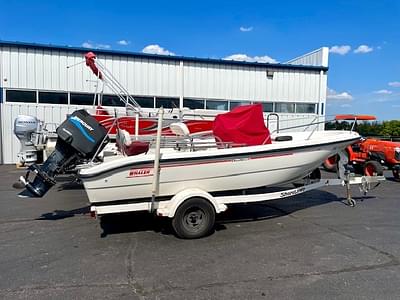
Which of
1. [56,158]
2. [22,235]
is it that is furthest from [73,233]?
[56,158]

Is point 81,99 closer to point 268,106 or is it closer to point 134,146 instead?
point 268,106

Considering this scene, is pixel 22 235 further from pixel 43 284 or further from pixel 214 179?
pixel 214 179

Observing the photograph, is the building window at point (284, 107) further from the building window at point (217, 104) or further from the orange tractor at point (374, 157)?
the orange tractor at point (374, 157)

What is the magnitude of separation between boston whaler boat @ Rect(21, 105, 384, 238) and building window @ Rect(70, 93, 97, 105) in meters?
10.1

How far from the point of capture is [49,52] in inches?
599

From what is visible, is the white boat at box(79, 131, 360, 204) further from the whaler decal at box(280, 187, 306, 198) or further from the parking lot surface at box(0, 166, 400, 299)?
the parking lot surface at box(0, 166, 400, 299)

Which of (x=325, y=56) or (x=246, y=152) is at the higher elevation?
(x=325, y=56)

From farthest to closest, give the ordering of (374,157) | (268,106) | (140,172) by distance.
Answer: (268,106) → (374,157) → (140,172)

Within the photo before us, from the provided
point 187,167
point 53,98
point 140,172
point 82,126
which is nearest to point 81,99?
point 53,98

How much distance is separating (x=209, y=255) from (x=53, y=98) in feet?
41.8

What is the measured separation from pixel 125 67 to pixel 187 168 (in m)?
11.9

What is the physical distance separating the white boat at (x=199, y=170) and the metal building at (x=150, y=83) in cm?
897

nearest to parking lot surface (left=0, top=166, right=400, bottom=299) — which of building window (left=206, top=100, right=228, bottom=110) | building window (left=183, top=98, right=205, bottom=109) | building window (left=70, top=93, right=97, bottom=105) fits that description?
building window (left=70, top=93, right=97, bottom=105)

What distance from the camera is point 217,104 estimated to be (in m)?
17.5
